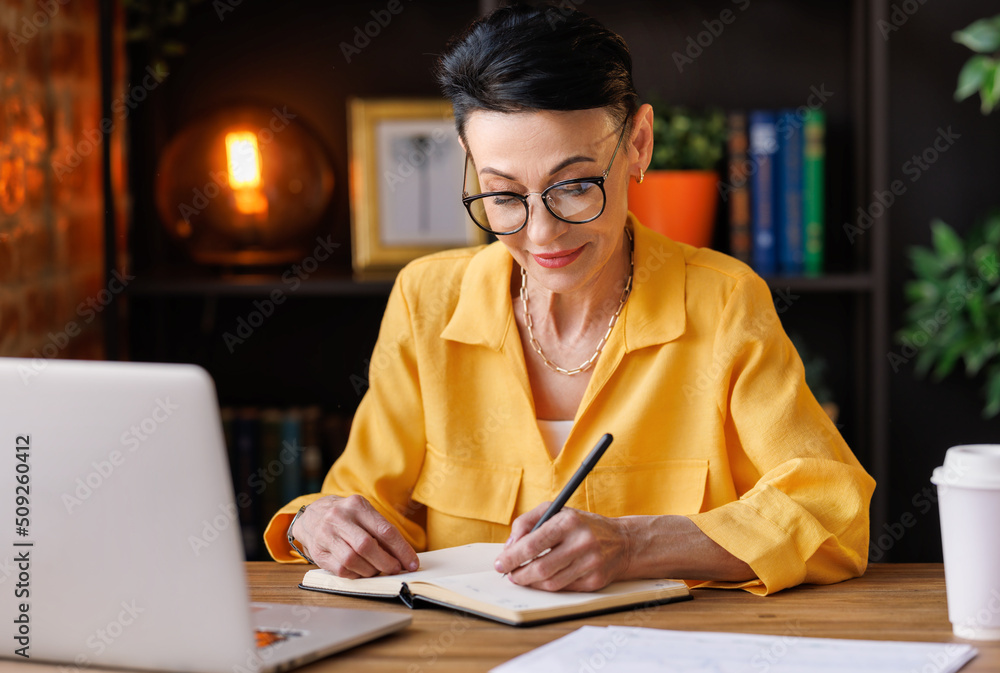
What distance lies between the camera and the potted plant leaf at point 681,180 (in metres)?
2.10

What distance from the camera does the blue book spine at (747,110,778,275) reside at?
2117 mm

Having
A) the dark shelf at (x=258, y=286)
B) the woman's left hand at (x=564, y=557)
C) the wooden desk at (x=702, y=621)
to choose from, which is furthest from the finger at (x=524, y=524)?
the dark shelf at (x=258, y=286)

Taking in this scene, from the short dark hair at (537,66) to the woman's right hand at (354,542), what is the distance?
0.52m

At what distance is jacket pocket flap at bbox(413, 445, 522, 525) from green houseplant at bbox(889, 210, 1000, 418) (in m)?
1.13

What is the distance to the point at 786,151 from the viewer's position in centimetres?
211

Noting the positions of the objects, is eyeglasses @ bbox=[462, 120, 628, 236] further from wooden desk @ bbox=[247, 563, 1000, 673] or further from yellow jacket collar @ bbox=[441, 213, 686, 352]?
wooden desk @ bbox=[247, 563, 1000, 673]

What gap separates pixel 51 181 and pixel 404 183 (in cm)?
72

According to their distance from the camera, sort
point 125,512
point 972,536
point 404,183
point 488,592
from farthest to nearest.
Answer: point 404,183 → point 488,592 → point 972,536 → point 125,512

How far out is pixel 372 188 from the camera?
2.25m

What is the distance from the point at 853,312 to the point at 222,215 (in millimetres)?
1453

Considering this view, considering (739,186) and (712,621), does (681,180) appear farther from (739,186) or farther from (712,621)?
(712,621)

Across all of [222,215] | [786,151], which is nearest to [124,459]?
[222,215]

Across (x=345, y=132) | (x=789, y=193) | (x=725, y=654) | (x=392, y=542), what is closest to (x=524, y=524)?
(x=392, y=542)

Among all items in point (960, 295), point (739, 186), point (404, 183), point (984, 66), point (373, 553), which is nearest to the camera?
point (373, 553)
